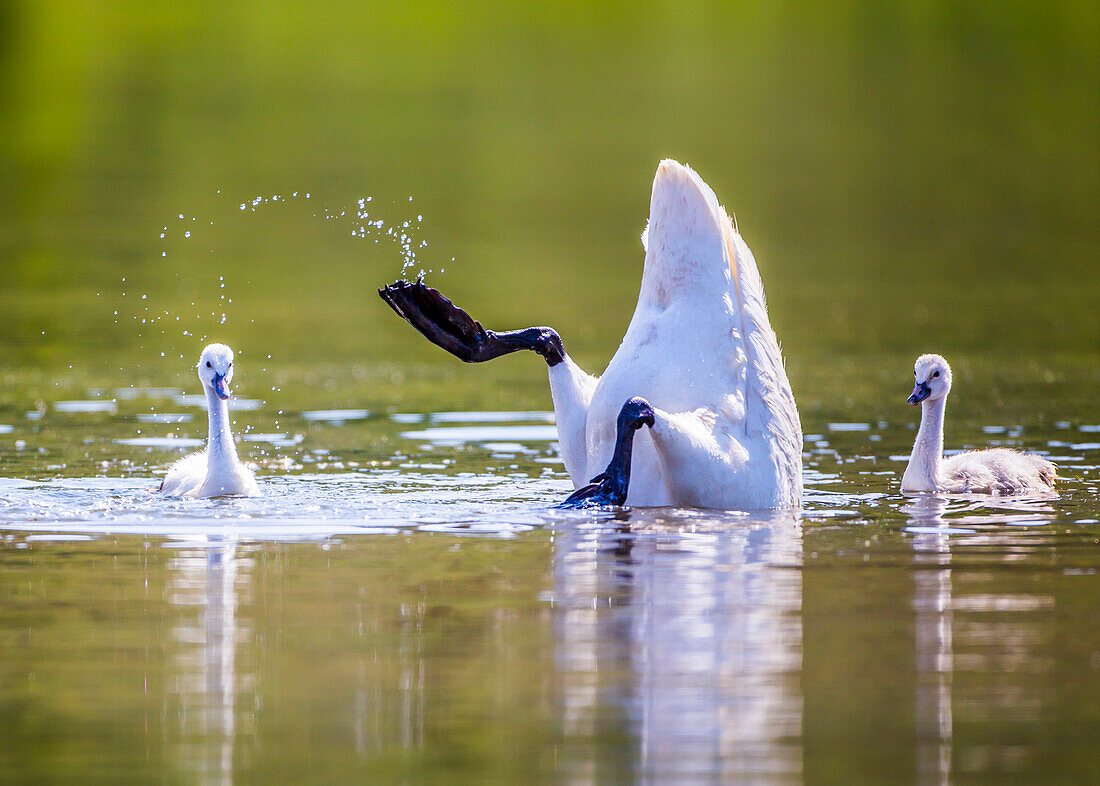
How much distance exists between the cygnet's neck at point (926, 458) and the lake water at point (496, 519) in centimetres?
24

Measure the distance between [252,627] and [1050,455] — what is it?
6.84m

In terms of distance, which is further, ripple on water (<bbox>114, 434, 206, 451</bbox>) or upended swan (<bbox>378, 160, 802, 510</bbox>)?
ripple on water (<bbox>114, 434, 206, 451</bbox>)

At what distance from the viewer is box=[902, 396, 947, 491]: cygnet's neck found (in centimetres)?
1161

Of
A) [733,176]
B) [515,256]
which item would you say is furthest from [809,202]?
[515,256]

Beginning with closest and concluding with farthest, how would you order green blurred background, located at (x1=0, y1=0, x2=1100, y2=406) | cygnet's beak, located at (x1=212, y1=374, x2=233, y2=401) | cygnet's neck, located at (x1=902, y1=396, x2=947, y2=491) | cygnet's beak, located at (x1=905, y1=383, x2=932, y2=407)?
cygnet's neck, located at (x1=902, y1=396, x2=947, y2=491) → cygnet's beak, located at (x1=212, y1=374, x2=233, y2=401) → cygnet's beak, located at (x1=905, y1=383, x2=932, y2=407) → green blurred background, located at (x1=0, y1=0, x2=1100, y2=406)

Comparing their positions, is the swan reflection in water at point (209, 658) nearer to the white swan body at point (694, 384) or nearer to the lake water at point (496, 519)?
the lake water at point (496, 519)

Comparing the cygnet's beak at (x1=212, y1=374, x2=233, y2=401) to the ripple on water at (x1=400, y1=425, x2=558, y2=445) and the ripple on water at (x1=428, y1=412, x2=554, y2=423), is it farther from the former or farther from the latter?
the ripple on water at (x1=428, y1=412, x2=554, y2=423)

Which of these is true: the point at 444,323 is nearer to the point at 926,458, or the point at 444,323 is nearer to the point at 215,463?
the point at 215,463

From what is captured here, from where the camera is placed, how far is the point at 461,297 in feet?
81.4

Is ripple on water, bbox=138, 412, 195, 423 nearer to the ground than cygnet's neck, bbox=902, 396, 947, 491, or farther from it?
farther from it

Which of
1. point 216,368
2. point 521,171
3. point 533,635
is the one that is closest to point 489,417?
point 216,368

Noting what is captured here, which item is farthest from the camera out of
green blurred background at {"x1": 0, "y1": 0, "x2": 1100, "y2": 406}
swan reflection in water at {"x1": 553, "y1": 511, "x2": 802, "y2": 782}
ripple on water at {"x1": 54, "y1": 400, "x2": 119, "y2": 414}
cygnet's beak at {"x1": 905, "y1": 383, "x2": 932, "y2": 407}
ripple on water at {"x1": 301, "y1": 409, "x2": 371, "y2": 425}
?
green blurred background at {"x1": 0, "y1": 0, "x2": 1100, "y2": 406}

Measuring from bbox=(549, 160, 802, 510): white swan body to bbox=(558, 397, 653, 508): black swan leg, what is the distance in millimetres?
112

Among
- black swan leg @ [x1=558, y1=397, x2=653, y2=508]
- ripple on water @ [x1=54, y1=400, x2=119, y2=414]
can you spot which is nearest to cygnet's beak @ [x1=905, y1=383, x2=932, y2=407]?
black swan leg @ [x1=558, y1=397, x2=653, y2=508]
